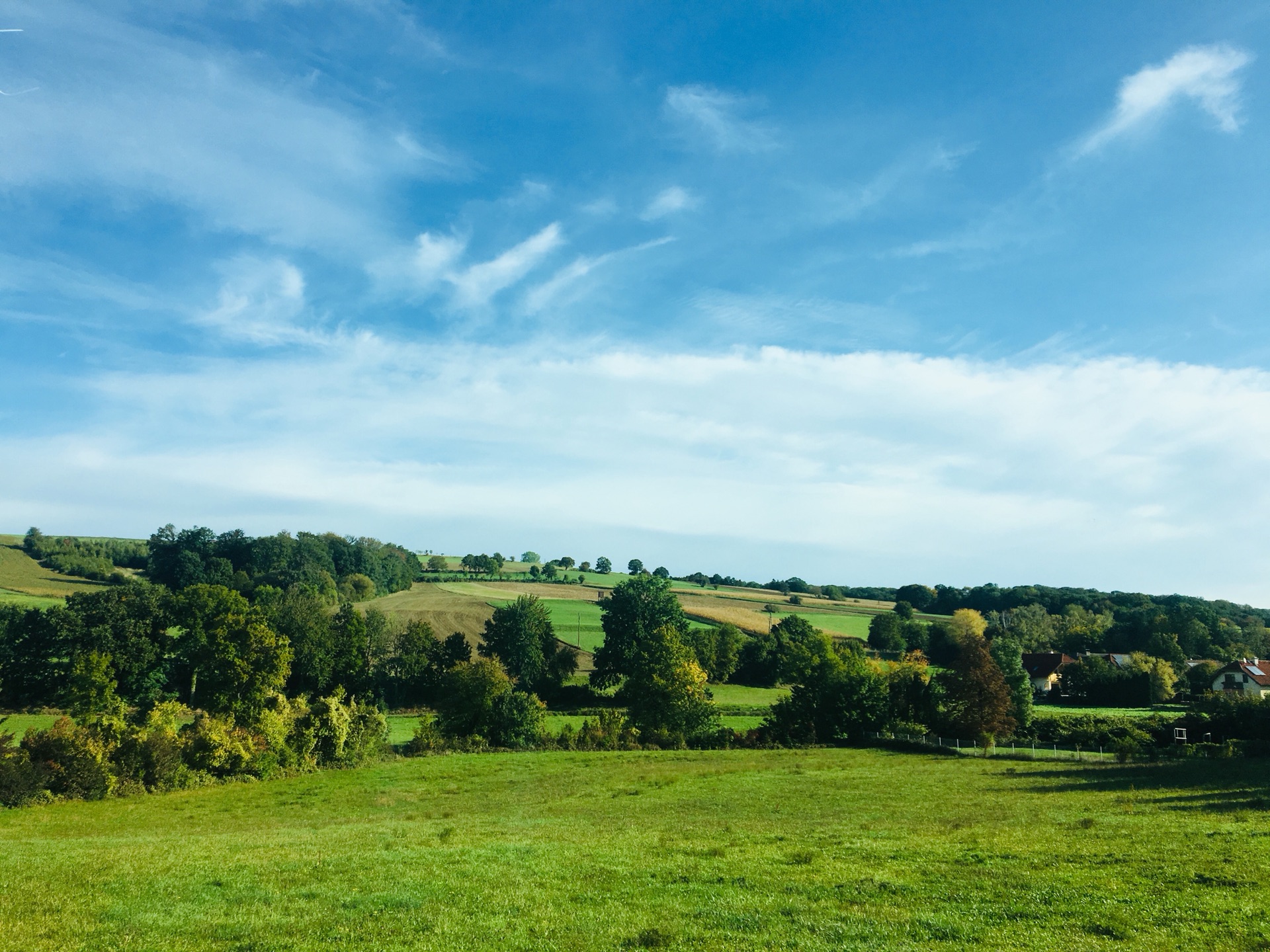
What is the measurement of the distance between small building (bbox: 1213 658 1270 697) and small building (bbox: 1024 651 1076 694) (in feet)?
70.1

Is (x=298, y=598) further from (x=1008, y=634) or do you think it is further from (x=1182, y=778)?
(x=1008, y=634)

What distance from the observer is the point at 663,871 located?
859 inches

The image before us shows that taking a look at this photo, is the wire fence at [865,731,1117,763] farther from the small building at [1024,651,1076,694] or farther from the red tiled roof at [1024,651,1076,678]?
the red tiled roof at [1024,651,1076,678]

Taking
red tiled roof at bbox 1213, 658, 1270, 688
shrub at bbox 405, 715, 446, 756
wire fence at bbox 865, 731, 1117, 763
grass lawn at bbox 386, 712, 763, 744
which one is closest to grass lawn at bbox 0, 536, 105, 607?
grass lawn at bbox 386, 712, 763, 744

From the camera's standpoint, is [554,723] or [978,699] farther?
[554,723]

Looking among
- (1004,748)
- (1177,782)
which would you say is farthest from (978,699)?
(1177,782)

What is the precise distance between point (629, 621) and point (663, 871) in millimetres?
84642

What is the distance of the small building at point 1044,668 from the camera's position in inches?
5379

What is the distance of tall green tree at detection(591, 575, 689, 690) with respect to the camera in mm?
103188

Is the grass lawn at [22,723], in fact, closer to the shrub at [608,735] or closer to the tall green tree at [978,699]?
the shrub at [608,735]

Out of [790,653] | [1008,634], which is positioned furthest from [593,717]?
[1008,634]

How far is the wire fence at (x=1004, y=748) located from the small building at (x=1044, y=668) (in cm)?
6845

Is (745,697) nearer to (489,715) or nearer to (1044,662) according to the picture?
(489,715)

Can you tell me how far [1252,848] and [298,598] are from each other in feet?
340
